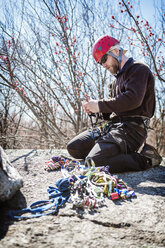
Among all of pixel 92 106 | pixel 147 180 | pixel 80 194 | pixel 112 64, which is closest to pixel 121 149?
pixel 147 180

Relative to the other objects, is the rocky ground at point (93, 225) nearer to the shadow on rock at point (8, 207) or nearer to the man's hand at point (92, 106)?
the shadow on rock at point (8, 207)

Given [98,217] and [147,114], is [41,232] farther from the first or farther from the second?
[147,114]

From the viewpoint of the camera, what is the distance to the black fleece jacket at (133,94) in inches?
77.1

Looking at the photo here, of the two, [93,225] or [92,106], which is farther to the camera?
[92,106]

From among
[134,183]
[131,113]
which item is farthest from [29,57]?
[134,183]

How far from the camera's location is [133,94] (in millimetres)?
1929

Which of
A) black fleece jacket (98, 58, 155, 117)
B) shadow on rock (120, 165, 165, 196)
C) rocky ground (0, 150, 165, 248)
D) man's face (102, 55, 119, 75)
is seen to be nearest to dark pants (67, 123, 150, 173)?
shadow on rock (120, 165, 165, 196)

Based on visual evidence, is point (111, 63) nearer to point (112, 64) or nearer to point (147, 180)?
point (112, 64)

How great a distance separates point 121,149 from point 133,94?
65 centimetres

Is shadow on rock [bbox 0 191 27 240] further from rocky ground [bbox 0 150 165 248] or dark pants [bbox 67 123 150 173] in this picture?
dark pants [bbox 67 123 150 173]

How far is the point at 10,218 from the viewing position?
1.05 metres

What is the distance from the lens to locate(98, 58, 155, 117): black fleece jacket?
6.42 ft

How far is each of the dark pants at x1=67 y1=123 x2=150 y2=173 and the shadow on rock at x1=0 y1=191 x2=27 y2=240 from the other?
35.4 inches

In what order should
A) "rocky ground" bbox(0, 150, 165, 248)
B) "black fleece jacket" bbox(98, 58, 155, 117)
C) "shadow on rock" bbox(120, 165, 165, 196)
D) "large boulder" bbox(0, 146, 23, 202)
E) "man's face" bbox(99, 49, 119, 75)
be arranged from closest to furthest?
"rocky ground" bbox(0, 150, 165, 248)
"large boulder" bbox(0, 146, 23, 202)
"shadow on rock" bbox(120, 165, 165, 196)
"black fleece jacket" bbox(98, 58, 155, 117)
"man's face" bbox(99, 49, 119, 75)
